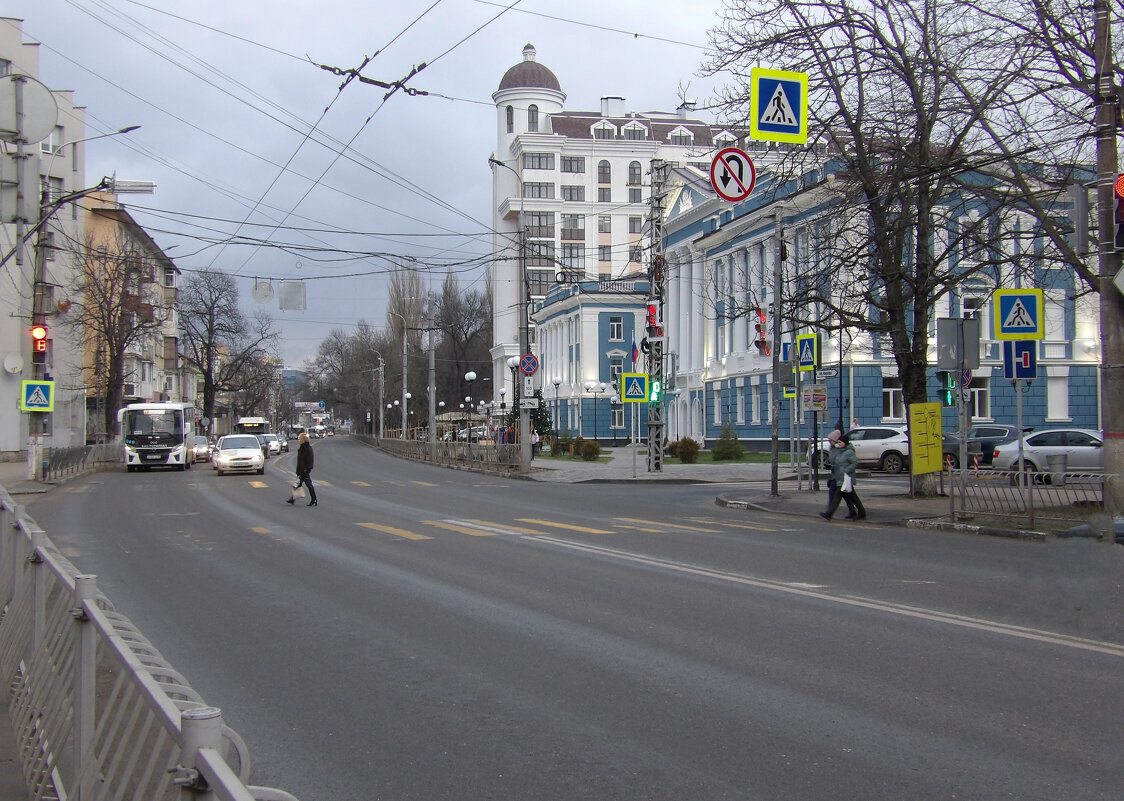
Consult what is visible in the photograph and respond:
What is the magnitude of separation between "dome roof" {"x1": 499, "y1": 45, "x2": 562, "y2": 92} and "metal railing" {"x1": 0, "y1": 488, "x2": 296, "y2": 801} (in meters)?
91.9

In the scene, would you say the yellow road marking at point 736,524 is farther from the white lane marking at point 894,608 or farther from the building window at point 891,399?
the building window at point 891,399

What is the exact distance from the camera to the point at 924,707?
5.79m

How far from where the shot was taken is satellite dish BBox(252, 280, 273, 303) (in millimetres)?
30828

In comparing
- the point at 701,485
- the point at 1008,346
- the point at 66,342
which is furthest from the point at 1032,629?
the point at 66,342

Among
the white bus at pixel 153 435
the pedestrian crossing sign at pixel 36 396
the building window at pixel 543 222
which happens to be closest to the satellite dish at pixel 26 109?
the pedestrian crossing sign at pixel 36 396

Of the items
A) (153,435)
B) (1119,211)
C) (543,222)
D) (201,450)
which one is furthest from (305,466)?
(543,222)

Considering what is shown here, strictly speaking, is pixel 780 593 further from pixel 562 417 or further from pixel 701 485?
pixel 562 417

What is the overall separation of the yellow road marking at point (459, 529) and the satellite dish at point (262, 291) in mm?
15412

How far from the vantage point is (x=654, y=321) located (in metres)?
32.0

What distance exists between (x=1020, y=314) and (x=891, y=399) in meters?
30.3

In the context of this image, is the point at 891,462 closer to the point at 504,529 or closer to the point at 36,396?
the point at 504,529

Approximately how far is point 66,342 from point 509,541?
1914 inches

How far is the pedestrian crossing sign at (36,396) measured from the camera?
90.1ft

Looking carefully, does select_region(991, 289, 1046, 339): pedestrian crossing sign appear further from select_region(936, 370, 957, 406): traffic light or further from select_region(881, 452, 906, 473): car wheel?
select_region(936, 370, 957, 406): traffic light
